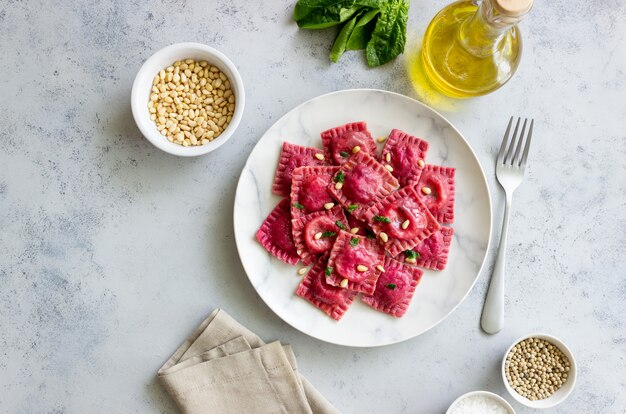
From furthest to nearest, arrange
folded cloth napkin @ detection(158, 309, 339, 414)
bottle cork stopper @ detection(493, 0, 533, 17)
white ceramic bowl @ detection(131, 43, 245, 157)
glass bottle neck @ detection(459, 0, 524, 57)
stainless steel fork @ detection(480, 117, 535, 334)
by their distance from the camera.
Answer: stainless steel fork @ detection(480, 117, 535, 334) → folded cloth napkin @ detection(158, 309, 339, 414) → white ceramic bowl @ detection(131, 43, 245, 157) → glass bottle neck @ detection(459, 0, 524, 57) → bottle cork stopper @ detection(493, 0, 533, 17)

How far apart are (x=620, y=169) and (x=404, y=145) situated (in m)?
1.58

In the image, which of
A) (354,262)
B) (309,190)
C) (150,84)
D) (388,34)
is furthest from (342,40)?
(354,262)

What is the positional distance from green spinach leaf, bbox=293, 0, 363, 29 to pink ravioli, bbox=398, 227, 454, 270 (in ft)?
4.97

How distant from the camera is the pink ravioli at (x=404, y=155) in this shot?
3919mm

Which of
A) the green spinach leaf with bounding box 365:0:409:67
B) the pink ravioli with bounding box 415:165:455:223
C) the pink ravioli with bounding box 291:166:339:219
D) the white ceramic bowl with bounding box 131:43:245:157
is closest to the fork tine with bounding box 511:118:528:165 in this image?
the pink ravioli with bounding box 415:165:455:223

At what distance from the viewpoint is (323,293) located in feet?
12.6

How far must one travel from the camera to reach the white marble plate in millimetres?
3914

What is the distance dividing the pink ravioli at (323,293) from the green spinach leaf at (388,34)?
1370mm

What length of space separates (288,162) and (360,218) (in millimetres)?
585

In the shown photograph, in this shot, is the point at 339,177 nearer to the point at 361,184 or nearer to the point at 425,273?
the point at 361,184

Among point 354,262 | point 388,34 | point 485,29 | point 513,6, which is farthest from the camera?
point 388,34

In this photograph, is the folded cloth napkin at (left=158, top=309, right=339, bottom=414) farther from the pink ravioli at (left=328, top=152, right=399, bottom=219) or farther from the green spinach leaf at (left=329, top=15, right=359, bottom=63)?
the green spinach leaf at (left=329, top=15, right=359, bottom=63)

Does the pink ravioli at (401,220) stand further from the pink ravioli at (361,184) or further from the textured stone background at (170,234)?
the textured stone background at (170,234)

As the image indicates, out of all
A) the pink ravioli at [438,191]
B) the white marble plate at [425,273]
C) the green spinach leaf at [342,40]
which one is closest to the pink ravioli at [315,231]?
the white marble plate at [425,273]
